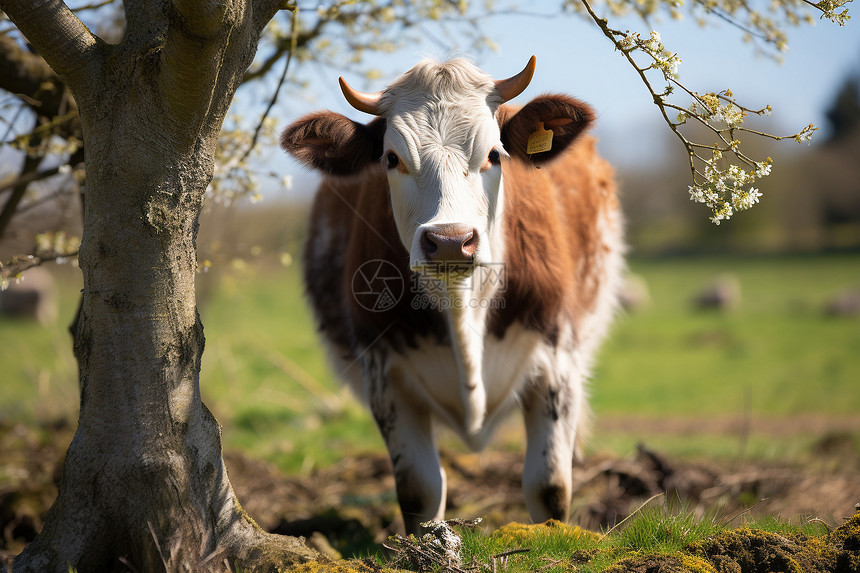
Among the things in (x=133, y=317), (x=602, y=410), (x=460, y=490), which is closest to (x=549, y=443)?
(x=460, y=490)

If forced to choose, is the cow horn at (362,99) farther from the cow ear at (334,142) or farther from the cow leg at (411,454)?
the cow leg at (411,454)

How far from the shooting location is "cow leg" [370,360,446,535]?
12.5 feet

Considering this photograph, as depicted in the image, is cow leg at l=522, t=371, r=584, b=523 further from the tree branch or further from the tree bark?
the tree branch

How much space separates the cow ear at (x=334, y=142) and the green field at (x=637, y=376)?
1710 millimetres

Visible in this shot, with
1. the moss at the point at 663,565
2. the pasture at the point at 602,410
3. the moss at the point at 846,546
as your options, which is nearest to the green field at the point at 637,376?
the pasture at the point at 602,410

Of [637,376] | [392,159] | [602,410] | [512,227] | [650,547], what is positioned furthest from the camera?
[637,376]

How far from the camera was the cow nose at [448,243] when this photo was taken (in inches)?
113

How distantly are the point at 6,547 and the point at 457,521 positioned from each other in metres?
2.72

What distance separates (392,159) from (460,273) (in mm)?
759

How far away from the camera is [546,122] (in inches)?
144

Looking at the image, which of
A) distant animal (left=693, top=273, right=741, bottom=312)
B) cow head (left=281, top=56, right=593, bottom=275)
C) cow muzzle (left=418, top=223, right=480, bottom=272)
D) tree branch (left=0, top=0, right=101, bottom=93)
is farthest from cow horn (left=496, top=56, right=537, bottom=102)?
distant animal (left=693, top=273, right=741, bottom=312)

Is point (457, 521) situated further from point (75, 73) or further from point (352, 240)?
point (75, 73)

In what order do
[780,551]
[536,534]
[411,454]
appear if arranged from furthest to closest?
[411,454] → [536,534] → [780,551]

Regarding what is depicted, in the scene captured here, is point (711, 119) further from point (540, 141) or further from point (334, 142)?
point (334, 142)
